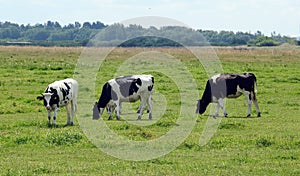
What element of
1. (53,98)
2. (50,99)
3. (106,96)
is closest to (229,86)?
(106,96)

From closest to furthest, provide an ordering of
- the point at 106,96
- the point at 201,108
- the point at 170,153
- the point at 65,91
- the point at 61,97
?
the point at 170,153, the point at 61,97, the point at 65,91, the point at 106,96, the point at 201,108

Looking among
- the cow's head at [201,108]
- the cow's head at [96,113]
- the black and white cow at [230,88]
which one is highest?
the black and white cow at [230,88]

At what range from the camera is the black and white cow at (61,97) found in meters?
19.5

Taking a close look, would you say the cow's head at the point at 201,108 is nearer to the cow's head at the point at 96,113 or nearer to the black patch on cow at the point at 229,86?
the black patch on cow at the point at 229,86

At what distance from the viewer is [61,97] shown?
20.1m

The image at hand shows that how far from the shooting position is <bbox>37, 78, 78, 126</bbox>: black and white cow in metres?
19.5

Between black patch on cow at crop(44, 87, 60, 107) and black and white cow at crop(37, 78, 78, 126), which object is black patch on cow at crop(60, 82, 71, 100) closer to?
black and white cow at crop(37, 78, 78, 126)

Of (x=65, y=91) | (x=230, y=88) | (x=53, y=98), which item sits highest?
(x=65, y=91)

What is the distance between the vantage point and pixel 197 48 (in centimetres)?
5075

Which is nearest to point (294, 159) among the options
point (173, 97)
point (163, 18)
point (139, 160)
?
point (139, 160)

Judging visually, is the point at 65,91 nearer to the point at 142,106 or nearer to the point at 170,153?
the point at 142,106

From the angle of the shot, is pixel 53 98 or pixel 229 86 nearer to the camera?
pixel 53 98

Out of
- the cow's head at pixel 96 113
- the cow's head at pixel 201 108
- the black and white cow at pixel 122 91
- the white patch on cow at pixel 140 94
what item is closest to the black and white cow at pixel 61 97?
the cow's head at pixel 96 113

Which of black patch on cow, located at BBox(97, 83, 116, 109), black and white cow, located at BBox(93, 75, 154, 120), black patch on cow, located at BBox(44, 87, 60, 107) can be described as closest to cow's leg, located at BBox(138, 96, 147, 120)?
black and white cow, located at BBox(93, 75, 154, 120)
